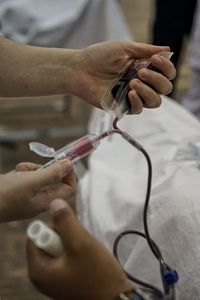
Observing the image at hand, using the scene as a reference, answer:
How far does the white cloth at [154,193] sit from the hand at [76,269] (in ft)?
1.20

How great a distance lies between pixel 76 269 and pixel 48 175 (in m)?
0.21

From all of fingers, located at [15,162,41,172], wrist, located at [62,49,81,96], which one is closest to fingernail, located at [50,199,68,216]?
fingers, located at [15,162,41,172]

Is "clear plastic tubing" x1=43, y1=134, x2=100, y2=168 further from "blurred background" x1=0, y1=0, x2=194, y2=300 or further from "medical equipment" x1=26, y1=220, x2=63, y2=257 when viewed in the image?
"blurred background" x1=0, y1=0, x2=194, y2=300

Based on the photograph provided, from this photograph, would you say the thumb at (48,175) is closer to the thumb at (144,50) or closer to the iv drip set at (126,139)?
the iv drip set at (126,139)

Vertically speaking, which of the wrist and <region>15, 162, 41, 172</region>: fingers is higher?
the wrist

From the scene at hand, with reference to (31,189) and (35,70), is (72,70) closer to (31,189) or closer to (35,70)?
(35,70)

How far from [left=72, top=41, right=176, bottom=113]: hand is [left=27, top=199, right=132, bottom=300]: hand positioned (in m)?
0.37

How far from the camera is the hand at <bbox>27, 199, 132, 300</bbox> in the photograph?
1.90 feet

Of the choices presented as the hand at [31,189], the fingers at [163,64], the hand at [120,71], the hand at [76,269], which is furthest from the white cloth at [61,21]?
the hand at [76,269]

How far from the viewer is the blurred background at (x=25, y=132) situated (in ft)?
5.53

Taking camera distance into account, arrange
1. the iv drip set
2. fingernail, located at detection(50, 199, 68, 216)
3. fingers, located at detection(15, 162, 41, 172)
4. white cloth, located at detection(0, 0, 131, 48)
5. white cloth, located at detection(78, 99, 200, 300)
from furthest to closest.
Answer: white cloth, located at detection(0, 0, 131, 48)
white cloth, located at detection(78, 99, 200, 300)
fingers, located at detection(15, 162, 41, 172)
the iv drip set
fingernail, located at detection(50, 199, 68, 216)

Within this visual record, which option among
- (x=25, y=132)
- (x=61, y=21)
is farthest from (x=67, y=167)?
(x=25, y=132)

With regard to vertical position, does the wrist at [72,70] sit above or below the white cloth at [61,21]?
above

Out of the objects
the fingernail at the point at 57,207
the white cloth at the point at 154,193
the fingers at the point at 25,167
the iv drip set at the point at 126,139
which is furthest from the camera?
the white cloth at the point at 154,193
